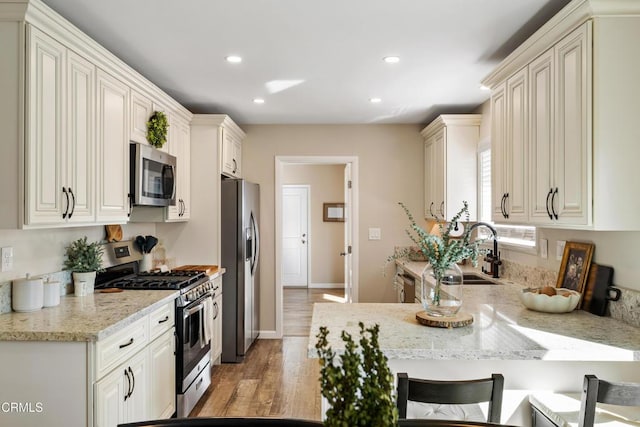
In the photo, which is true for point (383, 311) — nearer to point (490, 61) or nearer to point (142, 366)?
point (142, 366)

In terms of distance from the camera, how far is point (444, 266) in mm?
1952

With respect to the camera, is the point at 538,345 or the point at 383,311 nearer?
the point at 538,345

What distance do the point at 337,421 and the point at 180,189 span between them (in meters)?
3.64

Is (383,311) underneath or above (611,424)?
above

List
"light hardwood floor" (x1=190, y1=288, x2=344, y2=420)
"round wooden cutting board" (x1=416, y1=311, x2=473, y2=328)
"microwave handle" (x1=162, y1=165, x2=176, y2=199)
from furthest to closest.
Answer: "microwave handle" (x1=162, y1=165, x2=176, y2=199)
"light hardwood floor" (x1=190, y1=288, x2=344, y2=420)
"round wooden cutting board" (x1=416, y1=311, x2=473, y2=328)

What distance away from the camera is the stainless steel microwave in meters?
3.03

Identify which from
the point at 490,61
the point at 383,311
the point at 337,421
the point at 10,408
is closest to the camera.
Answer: the point at 337,421

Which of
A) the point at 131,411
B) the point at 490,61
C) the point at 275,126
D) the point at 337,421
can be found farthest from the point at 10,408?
the point at 275,126

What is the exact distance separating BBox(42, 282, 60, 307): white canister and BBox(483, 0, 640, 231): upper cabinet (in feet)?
8.80

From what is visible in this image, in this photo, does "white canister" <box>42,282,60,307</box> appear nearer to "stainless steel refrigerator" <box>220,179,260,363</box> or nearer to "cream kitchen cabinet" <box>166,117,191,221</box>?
"cream kitchen cabinet" <box>166,117,191,221</box>

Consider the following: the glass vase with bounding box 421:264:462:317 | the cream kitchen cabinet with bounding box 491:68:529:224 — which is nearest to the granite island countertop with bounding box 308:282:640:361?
the glass vase with bounding box 421:264:462:317

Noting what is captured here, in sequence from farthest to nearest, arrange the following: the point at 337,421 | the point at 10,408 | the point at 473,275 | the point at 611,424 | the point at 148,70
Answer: the point at 473,275
the point at 148,70
the point at 10,408
the point at 611,424
the point at 337,421

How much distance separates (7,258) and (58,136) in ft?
2.35

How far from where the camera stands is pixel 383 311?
2.36 m
